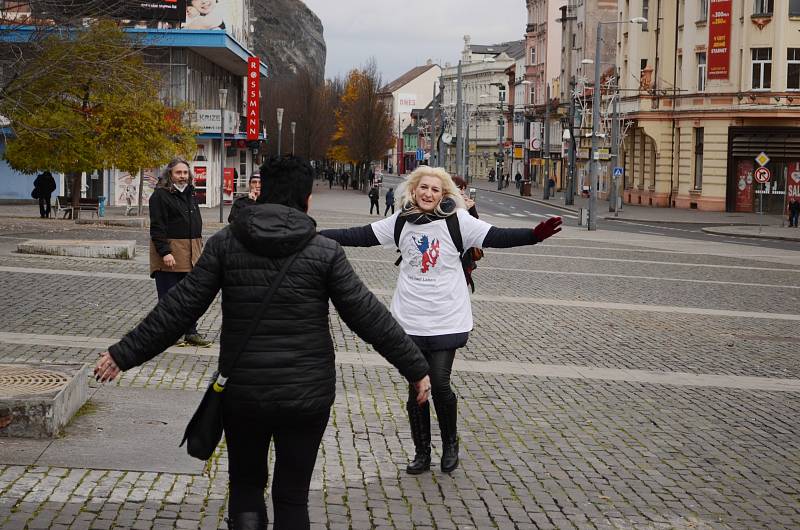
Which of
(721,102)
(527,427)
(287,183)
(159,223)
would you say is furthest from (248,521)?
(721,102)

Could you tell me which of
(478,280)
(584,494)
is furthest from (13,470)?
(478,280)

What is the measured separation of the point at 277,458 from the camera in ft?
16.2

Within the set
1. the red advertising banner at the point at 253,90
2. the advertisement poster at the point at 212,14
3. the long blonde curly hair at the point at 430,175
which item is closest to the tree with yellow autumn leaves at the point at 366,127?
the advertisement poster at the point at 212,14

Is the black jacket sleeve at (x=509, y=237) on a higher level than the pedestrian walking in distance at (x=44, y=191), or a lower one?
higher

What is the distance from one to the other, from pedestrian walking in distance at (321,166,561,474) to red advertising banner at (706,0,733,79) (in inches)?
2108

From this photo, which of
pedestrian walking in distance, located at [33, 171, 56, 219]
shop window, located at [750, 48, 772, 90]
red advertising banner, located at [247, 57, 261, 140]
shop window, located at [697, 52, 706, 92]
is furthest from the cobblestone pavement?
shop window, located at [697, 52, 706, 92]

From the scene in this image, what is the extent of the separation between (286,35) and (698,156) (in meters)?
118

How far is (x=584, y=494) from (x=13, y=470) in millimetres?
3133

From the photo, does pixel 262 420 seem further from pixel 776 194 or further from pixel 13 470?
pixel 776 194

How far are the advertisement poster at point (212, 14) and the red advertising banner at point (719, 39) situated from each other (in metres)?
23.0

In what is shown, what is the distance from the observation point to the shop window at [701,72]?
61312 mm

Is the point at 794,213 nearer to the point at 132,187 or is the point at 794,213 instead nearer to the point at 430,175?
the point at 132,187

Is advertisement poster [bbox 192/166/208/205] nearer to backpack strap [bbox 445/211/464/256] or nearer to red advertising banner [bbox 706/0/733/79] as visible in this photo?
red advertising banner [bbox 706/0/733/79]

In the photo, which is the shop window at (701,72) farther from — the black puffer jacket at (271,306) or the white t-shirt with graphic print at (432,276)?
the black puffer jacket at (271,306)
